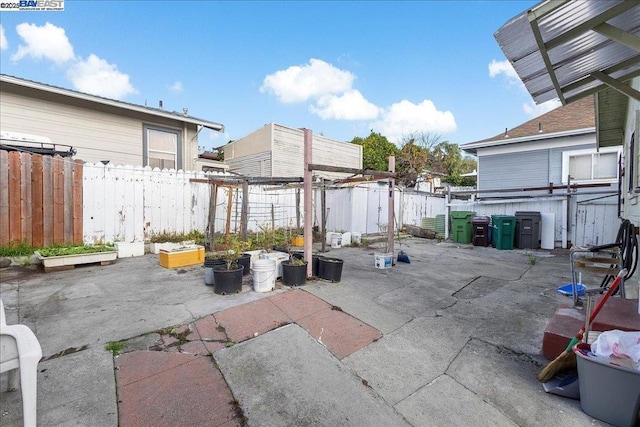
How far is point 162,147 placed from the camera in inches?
364

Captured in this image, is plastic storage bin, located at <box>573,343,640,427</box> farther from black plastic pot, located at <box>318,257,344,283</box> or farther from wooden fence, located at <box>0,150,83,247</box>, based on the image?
wooden fence, located at <box>0,150,83,247</box>

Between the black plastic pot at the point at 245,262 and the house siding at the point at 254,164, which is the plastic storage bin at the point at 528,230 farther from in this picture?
the house siding at the point at 254,164

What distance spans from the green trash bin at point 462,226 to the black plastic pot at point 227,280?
877cm

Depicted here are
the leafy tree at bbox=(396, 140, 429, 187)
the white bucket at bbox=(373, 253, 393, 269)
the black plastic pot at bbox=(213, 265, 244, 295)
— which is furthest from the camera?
the leafy tree at bbox=(396, 140, 429, 187)

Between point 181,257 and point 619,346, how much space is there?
20.4ft

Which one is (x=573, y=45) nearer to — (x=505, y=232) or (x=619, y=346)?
(x=619, y=346)

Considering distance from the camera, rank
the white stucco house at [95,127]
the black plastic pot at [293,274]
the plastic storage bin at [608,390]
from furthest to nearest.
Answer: the white stucco house at [95,127], the black plastic pot at [293,274], the plastic storage bin at [608,390]

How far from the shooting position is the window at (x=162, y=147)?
29.3ft

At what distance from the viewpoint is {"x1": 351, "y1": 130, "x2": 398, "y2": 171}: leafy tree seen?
74.4ft

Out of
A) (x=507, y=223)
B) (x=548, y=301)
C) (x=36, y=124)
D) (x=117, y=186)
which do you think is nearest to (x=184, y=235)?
(x=117, y=186)

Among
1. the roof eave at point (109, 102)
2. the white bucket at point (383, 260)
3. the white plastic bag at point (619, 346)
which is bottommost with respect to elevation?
the white bucket at point (383, 260)

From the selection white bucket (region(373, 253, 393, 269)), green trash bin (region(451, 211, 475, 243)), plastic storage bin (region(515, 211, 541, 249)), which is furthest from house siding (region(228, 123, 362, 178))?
plastic storage bin (region(515, 211, 541, 249))

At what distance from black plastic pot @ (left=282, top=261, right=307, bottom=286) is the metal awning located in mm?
3597

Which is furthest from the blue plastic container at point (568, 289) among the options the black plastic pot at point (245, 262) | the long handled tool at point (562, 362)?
the black plastic pot at point (245, 262)
